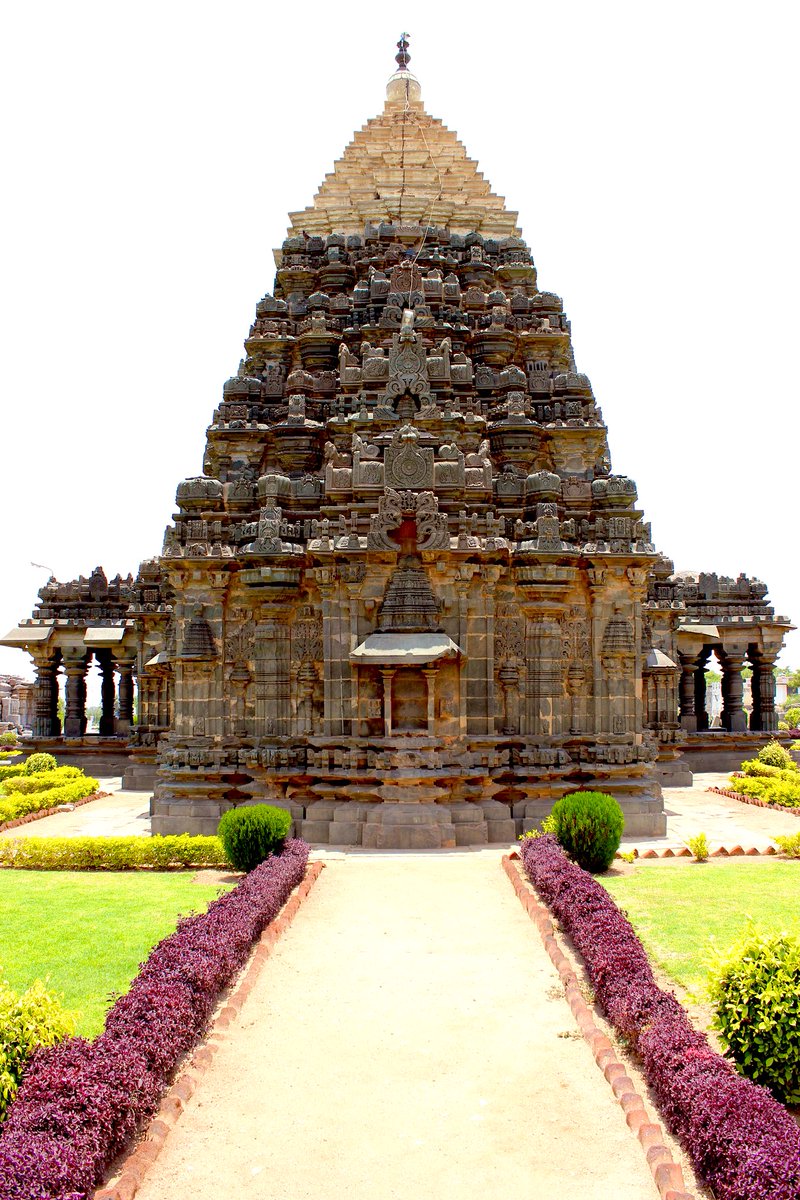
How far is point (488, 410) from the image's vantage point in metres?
23.2

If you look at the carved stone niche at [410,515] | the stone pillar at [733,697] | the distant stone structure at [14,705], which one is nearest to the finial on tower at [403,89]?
the carved stone niche at [410,515]

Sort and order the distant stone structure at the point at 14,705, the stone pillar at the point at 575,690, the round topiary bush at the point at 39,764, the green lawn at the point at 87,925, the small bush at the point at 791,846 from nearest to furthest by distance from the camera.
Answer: the green lawn at the point at 87,925, the small bush at the point at 791,846, the stone pillar at the point at 575,690, the round topiary bush at the point at 39,764, the distant stone structure at the point at 14,705

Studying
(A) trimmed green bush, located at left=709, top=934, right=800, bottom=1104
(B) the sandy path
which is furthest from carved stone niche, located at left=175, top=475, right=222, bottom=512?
(A) trimmed green bush, located at left=709, top=934, right=800, bottom=1104

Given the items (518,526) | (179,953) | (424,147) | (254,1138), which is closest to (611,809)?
(518,526)

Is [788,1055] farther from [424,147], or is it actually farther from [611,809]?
[424,147]

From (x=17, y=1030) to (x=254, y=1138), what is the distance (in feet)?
6.04

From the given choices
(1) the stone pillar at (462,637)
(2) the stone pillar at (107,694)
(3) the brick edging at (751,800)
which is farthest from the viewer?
(2) the stone pillar at (107,694)

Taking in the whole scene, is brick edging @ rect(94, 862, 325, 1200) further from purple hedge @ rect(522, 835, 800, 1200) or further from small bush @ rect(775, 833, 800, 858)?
small bush @ rect(775, 833, 800, 858)

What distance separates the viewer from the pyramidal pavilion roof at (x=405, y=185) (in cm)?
2845

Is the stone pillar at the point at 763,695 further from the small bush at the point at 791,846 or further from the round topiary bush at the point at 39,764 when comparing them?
the round topiary bush at the point at 39,764

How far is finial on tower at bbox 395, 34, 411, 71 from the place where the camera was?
32.1 meters

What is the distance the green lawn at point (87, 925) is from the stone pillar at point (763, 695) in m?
26.0

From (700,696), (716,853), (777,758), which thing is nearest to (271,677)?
(716,853)

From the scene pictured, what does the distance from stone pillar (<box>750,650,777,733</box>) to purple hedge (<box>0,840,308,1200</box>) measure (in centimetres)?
2985
